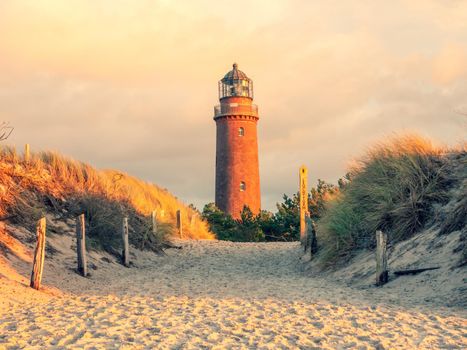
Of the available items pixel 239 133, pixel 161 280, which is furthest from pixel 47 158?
pixel 239 133

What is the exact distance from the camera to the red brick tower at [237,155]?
127ft

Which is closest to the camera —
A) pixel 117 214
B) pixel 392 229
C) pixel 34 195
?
pixel 392 229

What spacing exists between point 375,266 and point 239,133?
90.1 ft

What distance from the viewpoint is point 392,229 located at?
44.1ft

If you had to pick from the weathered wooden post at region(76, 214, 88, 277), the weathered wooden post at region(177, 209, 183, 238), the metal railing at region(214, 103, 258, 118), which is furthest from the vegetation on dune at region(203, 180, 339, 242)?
the weathered wooden post at region(76, 214, 88, 277)

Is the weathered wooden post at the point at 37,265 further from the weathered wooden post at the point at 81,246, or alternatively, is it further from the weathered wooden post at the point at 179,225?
the weathered wooden post at the point at 179,225

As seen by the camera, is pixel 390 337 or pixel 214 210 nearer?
pixel 390 337

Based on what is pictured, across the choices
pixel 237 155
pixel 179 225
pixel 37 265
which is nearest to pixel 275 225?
pixel 179 225

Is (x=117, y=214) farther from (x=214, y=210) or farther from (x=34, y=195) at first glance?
(x=214, y=210)

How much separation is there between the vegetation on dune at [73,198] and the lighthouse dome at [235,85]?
18248 mm

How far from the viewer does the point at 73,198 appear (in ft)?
60.1

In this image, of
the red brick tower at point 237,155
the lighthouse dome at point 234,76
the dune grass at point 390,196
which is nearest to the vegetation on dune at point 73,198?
the dune grass at point 390,196

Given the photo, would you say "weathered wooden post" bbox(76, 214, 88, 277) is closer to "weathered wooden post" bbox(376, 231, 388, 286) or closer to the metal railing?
"weathered wooden post" bbox(376, 231, 388, 286)

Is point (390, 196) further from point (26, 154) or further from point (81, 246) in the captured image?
point (26, 154)
